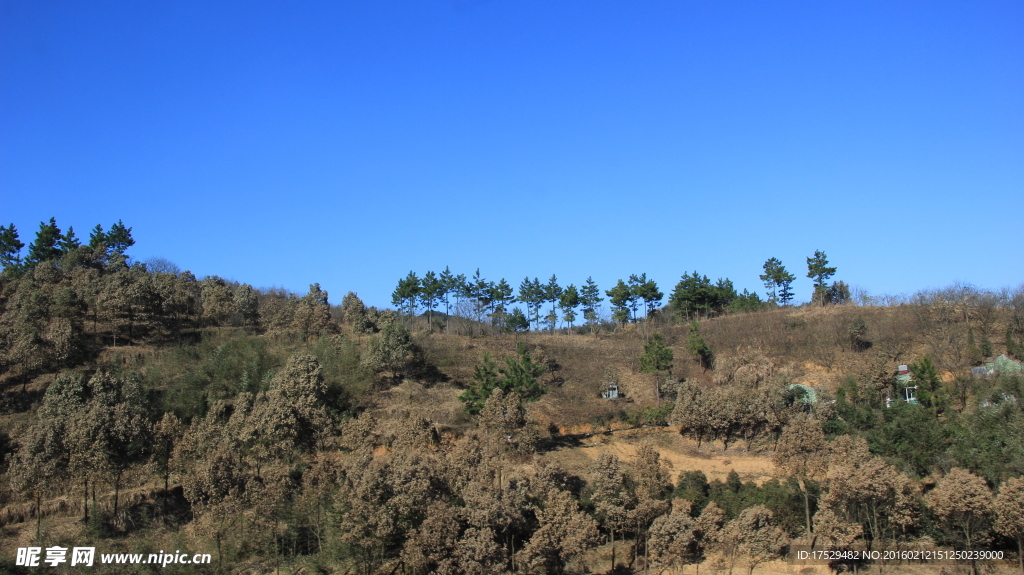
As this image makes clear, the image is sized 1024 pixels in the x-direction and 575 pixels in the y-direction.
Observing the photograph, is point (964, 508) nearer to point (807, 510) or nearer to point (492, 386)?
point (807, 510)

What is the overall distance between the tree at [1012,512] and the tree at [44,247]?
52.5 metres

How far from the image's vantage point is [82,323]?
38719 mm

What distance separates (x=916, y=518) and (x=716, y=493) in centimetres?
606

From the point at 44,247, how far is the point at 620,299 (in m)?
40.6

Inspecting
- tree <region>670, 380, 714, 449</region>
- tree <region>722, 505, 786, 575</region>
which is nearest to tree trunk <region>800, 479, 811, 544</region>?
tree <region>722, 505, 786, 575</region>

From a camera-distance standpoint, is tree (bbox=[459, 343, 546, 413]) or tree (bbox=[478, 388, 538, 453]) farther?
tree (bbox=[459, 343, 546, 413])

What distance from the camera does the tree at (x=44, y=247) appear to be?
4634 cm

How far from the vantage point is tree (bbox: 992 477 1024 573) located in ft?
63.6

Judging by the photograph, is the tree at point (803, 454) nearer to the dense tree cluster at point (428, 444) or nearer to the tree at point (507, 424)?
the dense tree cluster at point (428, 444)

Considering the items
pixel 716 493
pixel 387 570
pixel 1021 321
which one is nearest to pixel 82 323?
pixel 387 570

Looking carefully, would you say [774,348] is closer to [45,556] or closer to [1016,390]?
[1016,390]

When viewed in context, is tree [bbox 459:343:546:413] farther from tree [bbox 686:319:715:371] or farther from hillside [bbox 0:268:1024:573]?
tree [bbox 686:319:715:371]

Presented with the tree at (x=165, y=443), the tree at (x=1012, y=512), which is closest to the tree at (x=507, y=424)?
the tree at (x=165, y=443)

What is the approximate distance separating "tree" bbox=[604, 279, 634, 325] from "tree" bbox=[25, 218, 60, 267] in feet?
128
